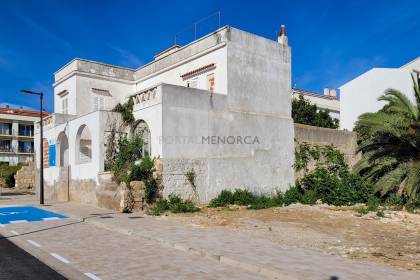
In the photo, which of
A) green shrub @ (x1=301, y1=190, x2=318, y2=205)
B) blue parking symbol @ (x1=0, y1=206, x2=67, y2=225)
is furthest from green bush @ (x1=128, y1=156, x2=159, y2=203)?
green shrub @ (x1=301, y1=190, x2=318, y2=205)

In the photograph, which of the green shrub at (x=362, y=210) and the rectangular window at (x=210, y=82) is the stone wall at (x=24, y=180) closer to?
the rectangular window at (x=210, y=82)

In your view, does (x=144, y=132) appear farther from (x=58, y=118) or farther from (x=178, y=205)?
(x=58, y=118)

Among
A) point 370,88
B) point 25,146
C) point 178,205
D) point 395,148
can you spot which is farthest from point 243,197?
point 25,146

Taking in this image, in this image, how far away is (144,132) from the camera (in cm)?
1892

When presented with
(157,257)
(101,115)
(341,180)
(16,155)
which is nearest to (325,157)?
(341,180)

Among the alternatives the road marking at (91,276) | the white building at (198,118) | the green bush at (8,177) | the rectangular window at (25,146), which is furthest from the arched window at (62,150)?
the rectangular window at (25,146)

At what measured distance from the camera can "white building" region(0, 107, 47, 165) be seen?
2475 inches

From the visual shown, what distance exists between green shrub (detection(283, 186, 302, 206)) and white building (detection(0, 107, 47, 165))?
52.1 metres

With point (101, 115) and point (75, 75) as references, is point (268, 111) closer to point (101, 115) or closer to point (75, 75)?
point (101, 115)

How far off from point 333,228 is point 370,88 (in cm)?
2847

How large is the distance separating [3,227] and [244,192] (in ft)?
34.2

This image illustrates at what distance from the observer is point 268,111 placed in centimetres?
2169

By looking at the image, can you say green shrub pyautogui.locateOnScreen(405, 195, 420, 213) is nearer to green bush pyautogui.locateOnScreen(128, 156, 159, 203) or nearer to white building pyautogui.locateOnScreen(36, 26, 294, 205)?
white building pyautogui.locateOnScreen(36, 26, 294, 205)

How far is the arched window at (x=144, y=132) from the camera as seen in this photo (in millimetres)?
18567
